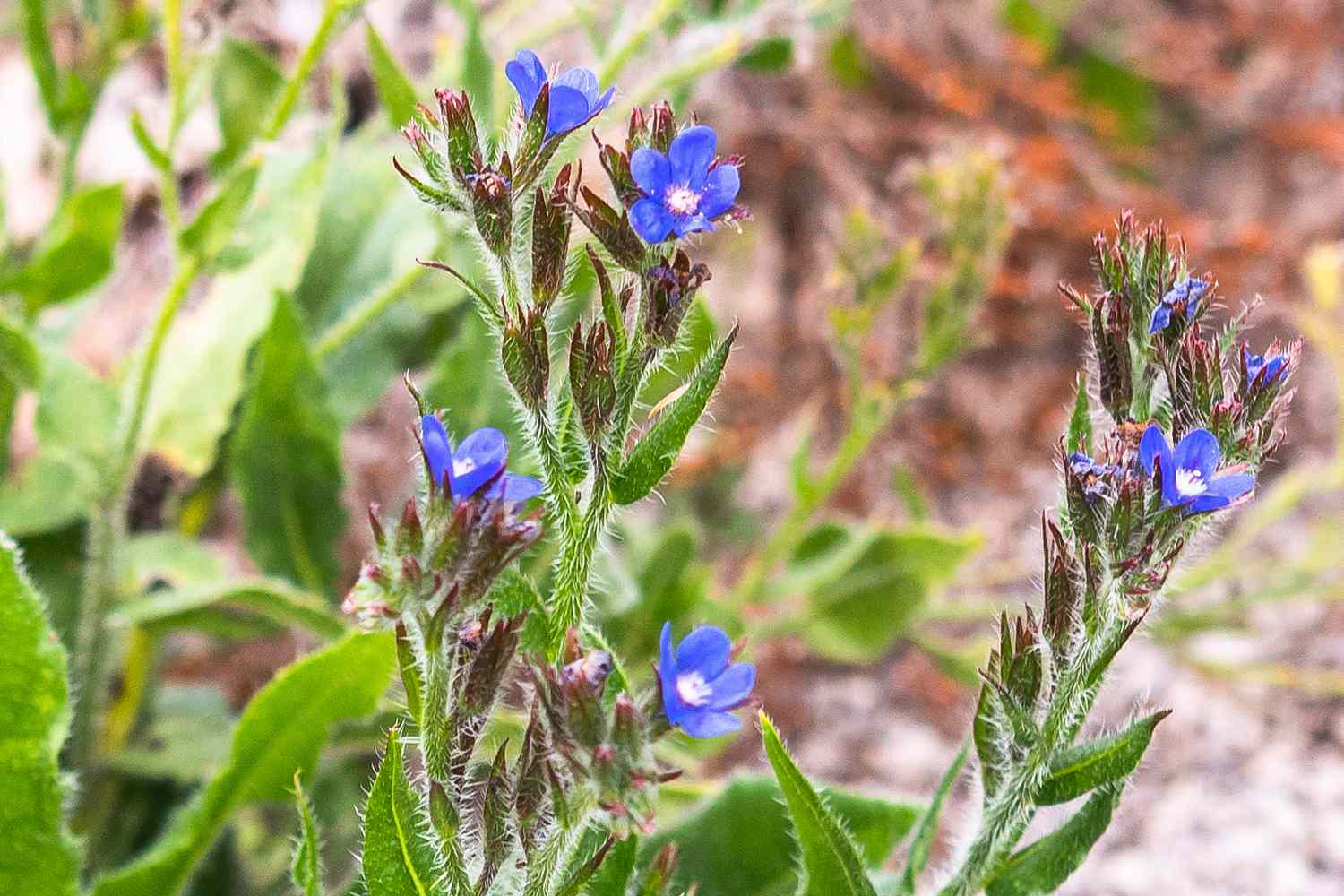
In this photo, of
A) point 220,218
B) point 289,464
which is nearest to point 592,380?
point 220,218

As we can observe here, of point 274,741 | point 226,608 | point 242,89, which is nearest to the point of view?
point 274,741

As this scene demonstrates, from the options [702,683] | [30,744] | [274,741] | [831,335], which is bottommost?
[30,744]

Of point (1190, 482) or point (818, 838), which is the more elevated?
point (1190, 482)

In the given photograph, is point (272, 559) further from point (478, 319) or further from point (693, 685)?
point (693, 685)

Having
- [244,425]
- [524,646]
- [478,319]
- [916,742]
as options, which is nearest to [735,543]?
[916,742]

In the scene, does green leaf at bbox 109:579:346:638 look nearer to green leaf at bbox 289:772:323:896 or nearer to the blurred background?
the blurred background

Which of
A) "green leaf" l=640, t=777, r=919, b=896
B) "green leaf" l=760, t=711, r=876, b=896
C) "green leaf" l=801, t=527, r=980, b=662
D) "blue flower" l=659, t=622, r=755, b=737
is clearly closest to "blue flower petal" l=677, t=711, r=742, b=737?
"blue flower" l=659, t=622, r=755, b=737

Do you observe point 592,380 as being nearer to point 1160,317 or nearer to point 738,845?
point 1160,317
